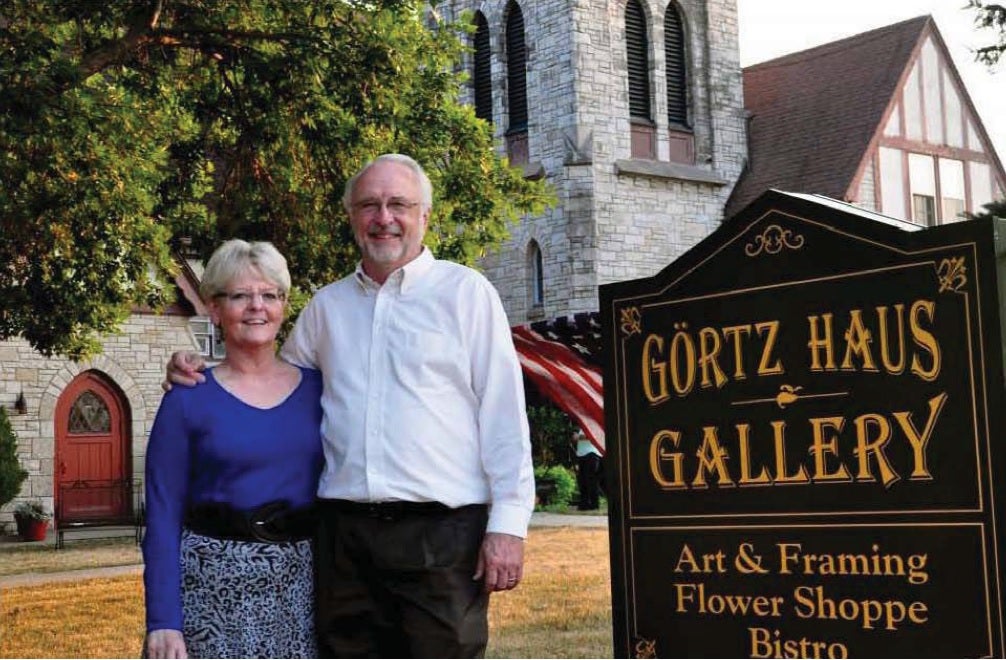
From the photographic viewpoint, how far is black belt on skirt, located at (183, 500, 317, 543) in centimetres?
354

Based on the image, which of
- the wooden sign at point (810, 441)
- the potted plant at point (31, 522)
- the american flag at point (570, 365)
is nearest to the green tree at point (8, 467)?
the potted plant at point (31, 522)

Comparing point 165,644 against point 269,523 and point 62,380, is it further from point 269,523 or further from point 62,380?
point 62,380

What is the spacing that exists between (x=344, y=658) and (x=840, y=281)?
5.92ft

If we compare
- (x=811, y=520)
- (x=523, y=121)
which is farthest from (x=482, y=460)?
(x=523, y=121)

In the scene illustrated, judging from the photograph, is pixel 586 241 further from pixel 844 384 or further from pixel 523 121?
pixel 844 384

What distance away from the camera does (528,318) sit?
27859 mm

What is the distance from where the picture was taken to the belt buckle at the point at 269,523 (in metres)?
3.54

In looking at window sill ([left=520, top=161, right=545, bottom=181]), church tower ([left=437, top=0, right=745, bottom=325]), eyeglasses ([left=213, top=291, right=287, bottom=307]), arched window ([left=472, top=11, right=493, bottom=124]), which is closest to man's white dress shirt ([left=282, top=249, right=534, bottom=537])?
eyeglasses ([left=213, top=291, right=287, bottom=307])

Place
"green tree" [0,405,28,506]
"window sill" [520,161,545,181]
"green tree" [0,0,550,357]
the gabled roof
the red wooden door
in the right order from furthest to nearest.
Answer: the gabled roof
"window sill" [520,161,545,181]
the red wooden door
"green tree" [0,405,28,506]
"green tree" [0,0,550,357]

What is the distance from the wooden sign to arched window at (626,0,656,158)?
24.3 meters

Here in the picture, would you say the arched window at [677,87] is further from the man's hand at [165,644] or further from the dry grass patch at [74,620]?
the man's hand at [165,644]

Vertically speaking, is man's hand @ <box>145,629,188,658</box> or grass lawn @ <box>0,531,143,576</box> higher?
man's hand @ <box>145,629,188,658</box>

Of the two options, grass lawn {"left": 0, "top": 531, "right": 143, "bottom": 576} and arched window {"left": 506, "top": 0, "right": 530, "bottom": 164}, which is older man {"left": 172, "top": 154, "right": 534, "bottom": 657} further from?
arched window {"left": 506, "top": 0, "right": 530, "bottom": 164}

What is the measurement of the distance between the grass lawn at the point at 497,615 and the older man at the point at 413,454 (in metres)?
5.06
